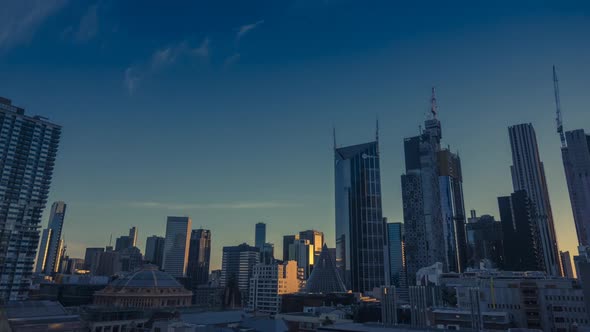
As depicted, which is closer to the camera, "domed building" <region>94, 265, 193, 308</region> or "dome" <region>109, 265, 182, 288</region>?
"domed building" <region>94, 265, 193, 308</region>

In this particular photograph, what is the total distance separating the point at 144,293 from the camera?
17675 centimetres

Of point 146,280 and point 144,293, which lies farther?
point 146,280

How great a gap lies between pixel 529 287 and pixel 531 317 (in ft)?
36.1

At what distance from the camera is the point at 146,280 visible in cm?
18588

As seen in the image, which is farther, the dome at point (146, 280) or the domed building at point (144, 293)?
the dome at point (146, 280)

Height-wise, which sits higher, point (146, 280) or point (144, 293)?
point (146, 280)

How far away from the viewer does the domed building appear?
173000 millimetres

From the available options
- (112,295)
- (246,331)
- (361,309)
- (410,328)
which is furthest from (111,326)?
(361,309)

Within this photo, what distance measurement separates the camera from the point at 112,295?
17412 cm

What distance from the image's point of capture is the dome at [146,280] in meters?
182

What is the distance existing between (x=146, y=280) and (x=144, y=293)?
1000 cm

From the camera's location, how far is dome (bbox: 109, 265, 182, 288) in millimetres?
181950

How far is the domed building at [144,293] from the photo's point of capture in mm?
173000

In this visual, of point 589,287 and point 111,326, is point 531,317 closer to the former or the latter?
point 589,287
